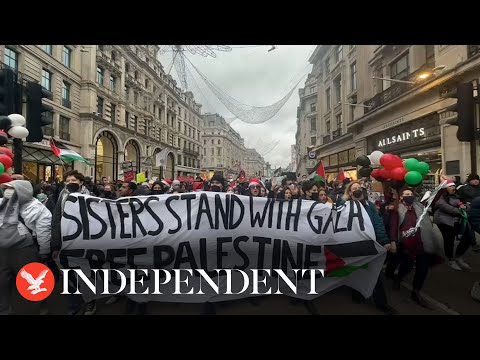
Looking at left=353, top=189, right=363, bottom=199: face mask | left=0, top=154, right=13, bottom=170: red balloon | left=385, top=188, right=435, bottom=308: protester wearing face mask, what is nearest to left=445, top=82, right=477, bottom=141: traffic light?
left=385, top=188, right=435, bottom=308: protester wearing face mask

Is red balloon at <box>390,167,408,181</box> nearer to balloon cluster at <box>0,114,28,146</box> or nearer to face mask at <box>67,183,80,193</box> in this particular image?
face mask at <box>67,183,80,193</box>

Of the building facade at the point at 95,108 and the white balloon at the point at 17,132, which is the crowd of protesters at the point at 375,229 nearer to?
the white balloon at the point at 17,132

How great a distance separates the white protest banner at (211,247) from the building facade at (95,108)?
1069cm

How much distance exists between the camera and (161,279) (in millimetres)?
3363

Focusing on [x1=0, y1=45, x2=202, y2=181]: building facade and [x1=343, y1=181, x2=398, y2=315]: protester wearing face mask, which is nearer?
[x1=343, y1=181, x2=398, y2=315]: protester wearing face mask

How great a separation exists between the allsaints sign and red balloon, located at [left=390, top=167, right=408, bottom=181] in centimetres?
996

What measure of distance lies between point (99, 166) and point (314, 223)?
21.6 metres

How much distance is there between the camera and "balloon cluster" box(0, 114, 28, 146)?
412 cm

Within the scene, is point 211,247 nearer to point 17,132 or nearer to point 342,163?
point 17,132

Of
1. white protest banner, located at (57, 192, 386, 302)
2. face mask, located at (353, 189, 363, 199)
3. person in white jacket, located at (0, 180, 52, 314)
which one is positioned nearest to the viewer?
person in white jacket, located at (0, 180, 52, 314)

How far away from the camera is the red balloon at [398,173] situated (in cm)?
421

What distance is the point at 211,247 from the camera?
3373 mm

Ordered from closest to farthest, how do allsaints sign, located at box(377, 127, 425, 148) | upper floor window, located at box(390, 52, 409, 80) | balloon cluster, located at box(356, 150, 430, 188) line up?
balloon cluster, located at box(356, 150, 430, 188) < allsaints sign, located at box(377, 127, 425, 148) < upper floor window, located at box(390, 52, 409, 80)

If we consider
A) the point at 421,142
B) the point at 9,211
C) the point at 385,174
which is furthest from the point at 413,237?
the point at 421,142
